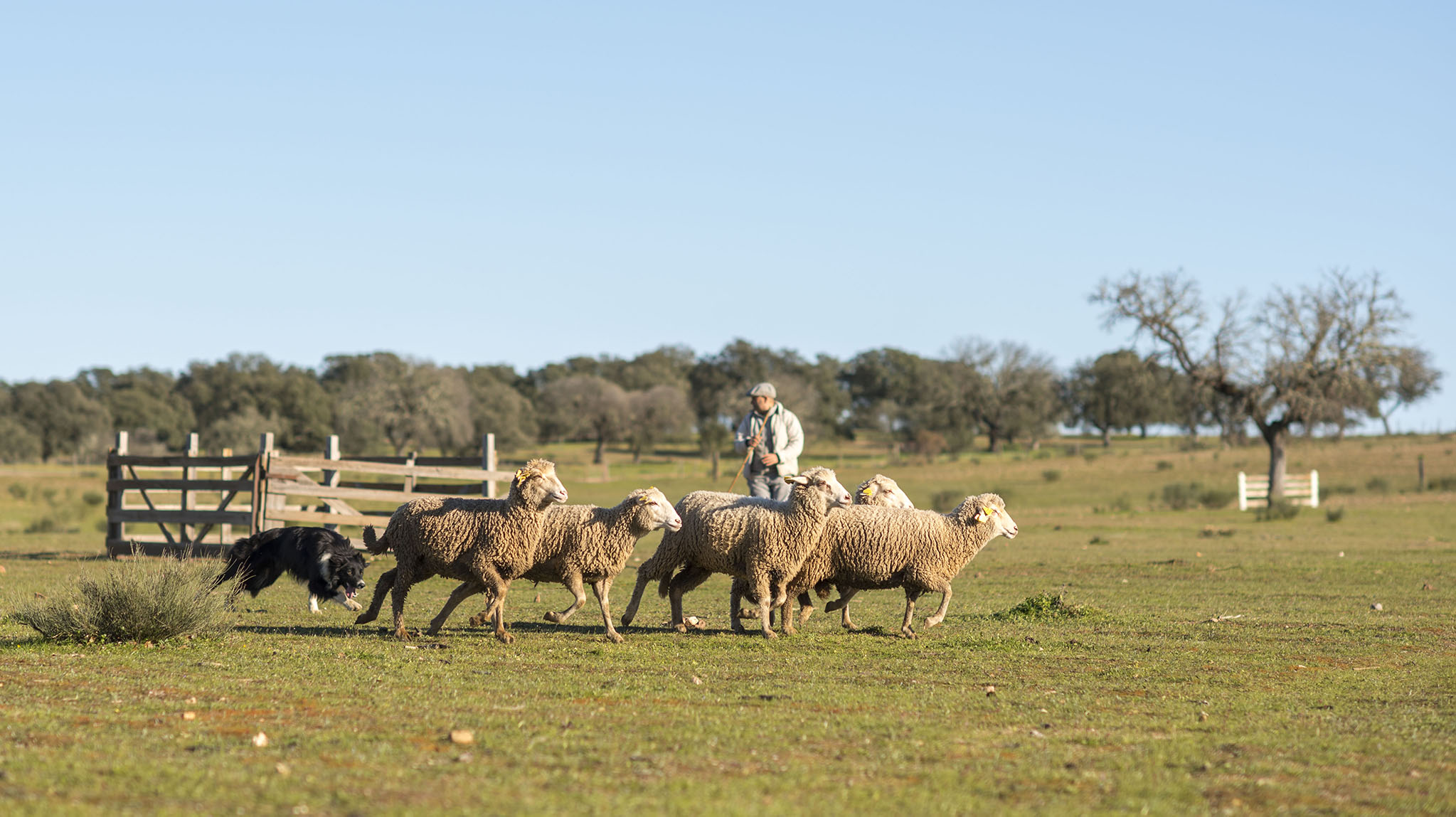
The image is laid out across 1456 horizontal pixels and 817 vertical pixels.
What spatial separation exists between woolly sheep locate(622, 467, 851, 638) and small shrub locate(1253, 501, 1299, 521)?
28818 millimetres

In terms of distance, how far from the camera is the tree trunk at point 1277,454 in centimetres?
4509

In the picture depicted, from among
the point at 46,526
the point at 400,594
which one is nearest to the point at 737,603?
the point at 400,594

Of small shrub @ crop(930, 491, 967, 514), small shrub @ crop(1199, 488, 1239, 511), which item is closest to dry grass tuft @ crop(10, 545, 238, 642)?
small shrub @ crop(930, 491, 967, 514)

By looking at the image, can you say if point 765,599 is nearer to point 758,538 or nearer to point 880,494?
point 758,538

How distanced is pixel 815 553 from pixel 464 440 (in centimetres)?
8454

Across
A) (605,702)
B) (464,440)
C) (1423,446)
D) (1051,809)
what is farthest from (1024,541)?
(464,440)

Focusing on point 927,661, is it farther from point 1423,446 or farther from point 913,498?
point 1423,446

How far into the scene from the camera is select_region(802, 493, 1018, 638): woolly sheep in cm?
1127

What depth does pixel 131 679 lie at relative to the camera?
8000 mm

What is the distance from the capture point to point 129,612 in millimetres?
9594

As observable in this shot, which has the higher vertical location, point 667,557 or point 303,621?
point 667,557

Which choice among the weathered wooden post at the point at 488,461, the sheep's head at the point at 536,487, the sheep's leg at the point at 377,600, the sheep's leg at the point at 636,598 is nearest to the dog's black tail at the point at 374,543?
the sheep's leg at the point at 377,600

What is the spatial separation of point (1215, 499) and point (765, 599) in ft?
116

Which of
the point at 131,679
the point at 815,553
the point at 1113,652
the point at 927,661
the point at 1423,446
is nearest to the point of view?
the point at 131,679
